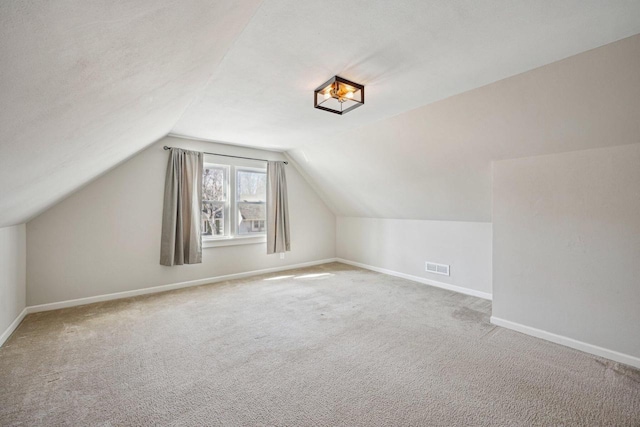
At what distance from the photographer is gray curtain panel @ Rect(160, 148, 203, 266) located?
13.3 ft

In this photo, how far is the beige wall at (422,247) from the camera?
151 inches

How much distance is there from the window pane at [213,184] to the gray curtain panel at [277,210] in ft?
2.68

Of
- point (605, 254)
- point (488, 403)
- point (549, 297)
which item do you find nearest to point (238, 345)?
point (488, 403)

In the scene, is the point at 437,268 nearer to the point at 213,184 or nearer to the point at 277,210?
the point at 277,210

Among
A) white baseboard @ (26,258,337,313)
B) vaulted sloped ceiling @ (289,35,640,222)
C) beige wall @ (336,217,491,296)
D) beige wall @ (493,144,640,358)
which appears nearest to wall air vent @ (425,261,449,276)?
beige wall @ (336,217,491,296)

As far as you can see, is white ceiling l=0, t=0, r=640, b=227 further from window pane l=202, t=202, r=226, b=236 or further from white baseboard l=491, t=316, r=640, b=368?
white baseboard l=491, t=316, r=640, b=368

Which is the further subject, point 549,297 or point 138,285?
point 138,285

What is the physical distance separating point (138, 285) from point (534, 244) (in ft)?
16.0

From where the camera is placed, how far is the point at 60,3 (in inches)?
24.7

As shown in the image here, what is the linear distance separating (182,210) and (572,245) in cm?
465

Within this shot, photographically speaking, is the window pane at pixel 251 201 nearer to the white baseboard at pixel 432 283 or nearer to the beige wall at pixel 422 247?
the beige wall at pixel 422 247

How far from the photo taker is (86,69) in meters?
1.02

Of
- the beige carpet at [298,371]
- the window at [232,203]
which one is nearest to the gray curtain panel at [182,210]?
the window at [232,203]

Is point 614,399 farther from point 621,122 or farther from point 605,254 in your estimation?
point 621,122
